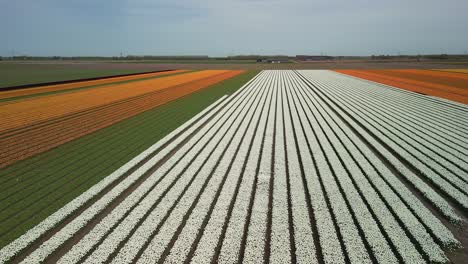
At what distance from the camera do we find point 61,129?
54.3ft

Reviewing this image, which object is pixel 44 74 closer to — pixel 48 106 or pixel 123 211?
pixel 48 106

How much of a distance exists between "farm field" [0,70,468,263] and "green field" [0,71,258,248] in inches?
5.2

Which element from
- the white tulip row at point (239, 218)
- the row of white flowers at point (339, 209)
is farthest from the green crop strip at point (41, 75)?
the row of white flowers at point (339, 209)

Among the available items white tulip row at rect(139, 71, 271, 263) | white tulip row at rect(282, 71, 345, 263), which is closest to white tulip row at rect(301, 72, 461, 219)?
white tulip row at rect(282, 71, 345, 263)

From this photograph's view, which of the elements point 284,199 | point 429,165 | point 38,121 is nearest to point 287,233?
point 284,199

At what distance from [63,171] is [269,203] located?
7546mm

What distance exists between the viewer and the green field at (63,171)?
7977 mm

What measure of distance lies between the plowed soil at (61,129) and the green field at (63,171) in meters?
0.79

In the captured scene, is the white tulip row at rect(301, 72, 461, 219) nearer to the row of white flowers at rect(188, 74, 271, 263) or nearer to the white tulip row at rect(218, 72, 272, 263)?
the white tulip row at rect(218, 72, 272, 263)

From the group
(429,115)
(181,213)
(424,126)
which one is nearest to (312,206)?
(181,213)

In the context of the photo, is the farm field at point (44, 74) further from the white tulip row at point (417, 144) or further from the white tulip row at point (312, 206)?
the white tulip row at point (417, 144)

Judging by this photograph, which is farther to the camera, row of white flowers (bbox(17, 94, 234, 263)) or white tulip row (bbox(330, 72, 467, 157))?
white tulip row (bbox(330, 72, 467, 157))

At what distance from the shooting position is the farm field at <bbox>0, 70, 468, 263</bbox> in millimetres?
6450

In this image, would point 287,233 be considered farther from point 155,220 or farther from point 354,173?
point 354,173
